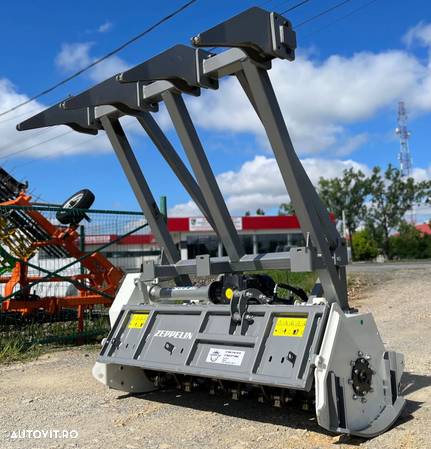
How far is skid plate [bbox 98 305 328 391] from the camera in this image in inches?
173

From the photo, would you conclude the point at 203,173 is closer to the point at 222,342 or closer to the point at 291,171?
the point at 291,171

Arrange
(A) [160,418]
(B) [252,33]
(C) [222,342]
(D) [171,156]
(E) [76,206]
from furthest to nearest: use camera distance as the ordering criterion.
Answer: (E) [76,206] → (D) [171,156] → (A) [160,418] → (C) [222,342] → (B) [252,33]

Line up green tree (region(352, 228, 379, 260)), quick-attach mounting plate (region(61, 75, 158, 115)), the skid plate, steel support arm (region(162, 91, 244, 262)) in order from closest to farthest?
the skid plate < steel support arm (region(162, 91, 244, 262)) < quick-attach mounting plate (region(61, 75, 158, 115)) < green tree (region(352, 228, 379, 260))

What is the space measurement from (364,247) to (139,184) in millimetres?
50638

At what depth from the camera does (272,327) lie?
4.72 m

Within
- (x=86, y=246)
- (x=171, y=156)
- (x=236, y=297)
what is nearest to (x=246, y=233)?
(x=86, y=246)

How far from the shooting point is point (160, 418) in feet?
17.1

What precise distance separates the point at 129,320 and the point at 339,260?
2254 mm

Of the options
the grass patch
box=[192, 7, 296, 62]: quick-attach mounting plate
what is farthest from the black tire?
box=[192, 7, 296, 62]: quick-attach mounting plate

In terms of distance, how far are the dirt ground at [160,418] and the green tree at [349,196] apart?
5604 cm

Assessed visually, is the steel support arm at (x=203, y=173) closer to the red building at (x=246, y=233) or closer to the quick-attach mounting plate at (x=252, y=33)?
the quick-attach mounting plate at (x=252, y=33)

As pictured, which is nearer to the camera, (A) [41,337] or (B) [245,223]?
(A) [41,337]

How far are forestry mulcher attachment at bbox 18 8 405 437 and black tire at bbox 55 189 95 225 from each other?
147 inches

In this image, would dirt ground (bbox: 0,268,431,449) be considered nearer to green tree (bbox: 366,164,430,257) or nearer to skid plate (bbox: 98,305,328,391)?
skid plate (bbox: 98,305,328,391)
